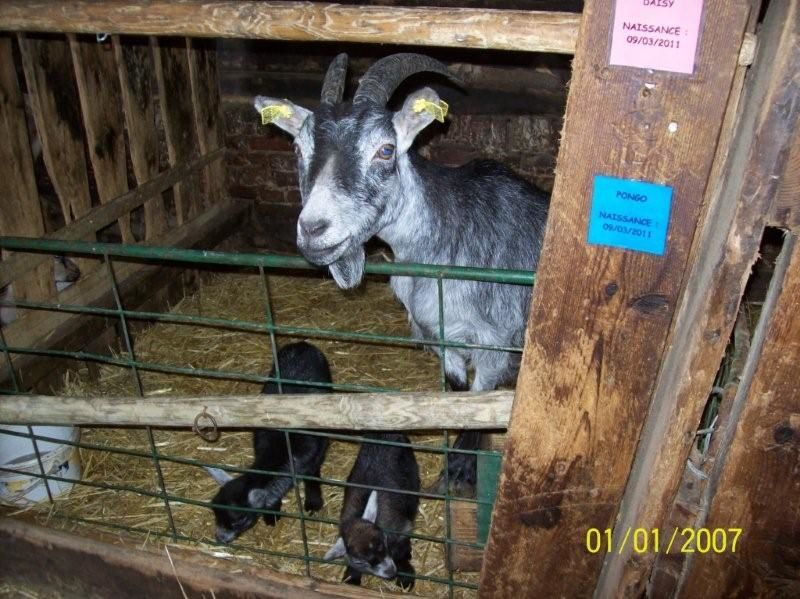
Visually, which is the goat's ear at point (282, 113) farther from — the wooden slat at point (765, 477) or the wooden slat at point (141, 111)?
the wooden slat at point (765, 477)

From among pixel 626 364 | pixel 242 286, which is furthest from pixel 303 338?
pixel 626 364

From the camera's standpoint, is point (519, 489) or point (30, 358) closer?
point (519, 489)

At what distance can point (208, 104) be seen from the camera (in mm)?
5469

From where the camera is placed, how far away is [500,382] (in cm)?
393

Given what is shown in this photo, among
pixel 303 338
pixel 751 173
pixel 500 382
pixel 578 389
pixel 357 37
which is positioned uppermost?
pixel 357 37

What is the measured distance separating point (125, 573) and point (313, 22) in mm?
2338

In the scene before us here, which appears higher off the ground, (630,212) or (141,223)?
(630,212)

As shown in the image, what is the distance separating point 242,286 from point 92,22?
3723 millimetres

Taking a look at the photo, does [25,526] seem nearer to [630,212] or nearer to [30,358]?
[30,358]


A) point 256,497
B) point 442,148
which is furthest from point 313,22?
point 442,148

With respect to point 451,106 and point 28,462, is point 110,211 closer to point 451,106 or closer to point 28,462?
point 28,462

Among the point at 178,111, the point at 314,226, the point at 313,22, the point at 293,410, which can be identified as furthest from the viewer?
the point at 178,111

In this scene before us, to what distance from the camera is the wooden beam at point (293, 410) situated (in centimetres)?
203

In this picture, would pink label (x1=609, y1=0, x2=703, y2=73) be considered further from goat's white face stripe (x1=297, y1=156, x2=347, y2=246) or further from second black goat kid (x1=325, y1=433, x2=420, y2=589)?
second black goat kid (x1=325, y1=433, x2=420, y2=589)
